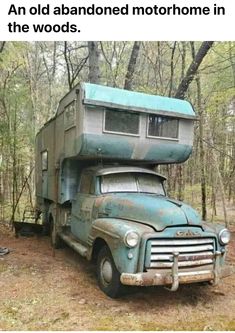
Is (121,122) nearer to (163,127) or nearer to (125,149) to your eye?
(125,149)

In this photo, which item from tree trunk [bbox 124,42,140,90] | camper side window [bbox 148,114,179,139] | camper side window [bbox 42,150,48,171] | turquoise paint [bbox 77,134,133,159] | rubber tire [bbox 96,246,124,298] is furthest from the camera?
tree trunk [bbox 124,42,140,90]

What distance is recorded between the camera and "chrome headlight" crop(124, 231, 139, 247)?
179 inches

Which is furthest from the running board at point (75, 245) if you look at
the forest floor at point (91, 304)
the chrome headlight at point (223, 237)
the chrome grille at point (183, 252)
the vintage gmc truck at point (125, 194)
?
the chrome headlight at point (223, 237)

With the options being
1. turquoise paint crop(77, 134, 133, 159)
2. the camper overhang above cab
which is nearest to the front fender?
turquoise paint crop(77, 134, 133, 159)

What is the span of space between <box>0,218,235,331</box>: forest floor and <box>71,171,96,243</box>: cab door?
0.76 metres

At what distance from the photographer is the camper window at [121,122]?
631cm

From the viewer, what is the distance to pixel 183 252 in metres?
4.71

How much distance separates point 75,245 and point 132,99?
3053mm

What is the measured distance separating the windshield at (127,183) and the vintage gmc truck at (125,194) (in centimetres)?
2

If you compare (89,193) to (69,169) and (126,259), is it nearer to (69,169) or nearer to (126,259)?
(69,169)

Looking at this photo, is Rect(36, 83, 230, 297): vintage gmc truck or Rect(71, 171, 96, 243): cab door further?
Rect(71, 171, 96, 243): cab door

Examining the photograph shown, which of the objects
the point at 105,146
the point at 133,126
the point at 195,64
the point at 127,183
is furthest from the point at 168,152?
the point at 195,64

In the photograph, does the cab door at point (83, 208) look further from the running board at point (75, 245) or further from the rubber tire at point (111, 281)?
the rubber tire at point (111, 281)

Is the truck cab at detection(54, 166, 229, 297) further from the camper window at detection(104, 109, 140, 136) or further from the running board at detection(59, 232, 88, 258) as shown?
the camper window at detection(104, 109, 140, 136)
